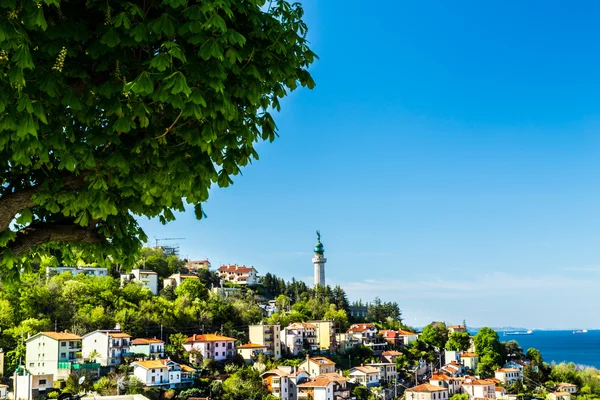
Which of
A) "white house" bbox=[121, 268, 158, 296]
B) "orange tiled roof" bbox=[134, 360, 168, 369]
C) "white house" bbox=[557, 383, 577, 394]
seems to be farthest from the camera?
"white house" bbox=[121, 268, 158, 296]

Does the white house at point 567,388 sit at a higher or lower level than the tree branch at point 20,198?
lower

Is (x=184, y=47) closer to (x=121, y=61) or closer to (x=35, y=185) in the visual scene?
(x=121, y=61)

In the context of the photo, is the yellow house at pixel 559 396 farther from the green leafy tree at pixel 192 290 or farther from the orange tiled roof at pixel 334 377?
the green leafy tree at pixel 192 290

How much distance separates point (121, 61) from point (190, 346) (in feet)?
173

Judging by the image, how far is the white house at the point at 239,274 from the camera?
94250mm

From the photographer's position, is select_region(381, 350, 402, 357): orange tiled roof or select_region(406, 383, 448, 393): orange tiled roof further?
select_region(381, 350, 402, 357): orange tiled roof

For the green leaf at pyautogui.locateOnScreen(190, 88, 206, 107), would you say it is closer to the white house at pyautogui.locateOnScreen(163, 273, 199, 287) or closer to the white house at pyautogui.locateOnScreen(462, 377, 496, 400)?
the white house at pyautogui.locateOnScreen(462, 377, 496, 400)

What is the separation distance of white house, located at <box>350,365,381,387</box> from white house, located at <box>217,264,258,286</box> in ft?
134

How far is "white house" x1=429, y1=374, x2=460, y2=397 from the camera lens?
53.4 meters

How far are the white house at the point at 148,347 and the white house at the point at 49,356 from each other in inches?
194

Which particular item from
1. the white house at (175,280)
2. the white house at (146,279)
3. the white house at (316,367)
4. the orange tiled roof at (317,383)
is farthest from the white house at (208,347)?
the white house at (175,280)

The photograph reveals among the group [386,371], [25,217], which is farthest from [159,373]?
[25,217]

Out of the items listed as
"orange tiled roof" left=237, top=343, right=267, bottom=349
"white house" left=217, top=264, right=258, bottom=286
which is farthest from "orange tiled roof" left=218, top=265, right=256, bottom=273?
"orange tiled roof" left=237, top=343, right=267, bottom=349

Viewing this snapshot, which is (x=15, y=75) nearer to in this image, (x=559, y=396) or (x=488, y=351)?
(x=559, y=396)
